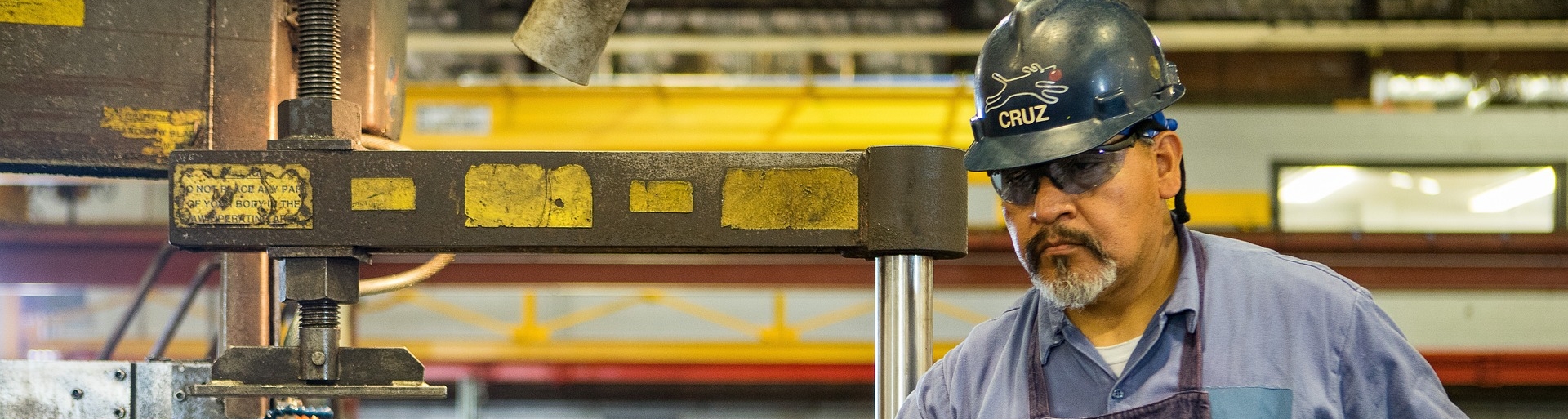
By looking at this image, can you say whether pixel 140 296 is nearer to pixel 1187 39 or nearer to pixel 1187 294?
pixel 1187 294

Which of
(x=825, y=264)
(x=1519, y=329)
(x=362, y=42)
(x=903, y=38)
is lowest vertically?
(x=1519, y=329)

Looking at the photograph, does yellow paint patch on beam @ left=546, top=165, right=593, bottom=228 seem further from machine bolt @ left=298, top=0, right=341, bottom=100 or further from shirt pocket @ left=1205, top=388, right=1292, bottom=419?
shirt pocket @ left=1205, top=388, right=1292, bottom=419

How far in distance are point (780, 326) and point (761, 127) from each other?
51.3 inches

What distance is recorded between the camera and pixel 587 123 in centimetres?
822

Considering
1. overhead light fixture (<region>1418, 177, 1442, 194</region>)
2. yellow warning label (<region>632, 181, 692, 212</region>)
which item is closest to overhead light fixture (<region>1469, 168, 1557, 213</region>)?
overhead light fixture (<region>1418, 177, 1442, 194</region>)

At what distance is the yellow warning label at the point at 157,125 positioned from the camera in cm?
182

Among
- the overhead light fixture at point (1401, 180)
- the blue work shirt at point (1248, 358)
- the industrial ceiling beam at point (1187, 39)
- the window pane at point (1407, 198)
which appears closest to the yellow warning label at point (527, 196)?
the blue work shirt at point (1248, 358)

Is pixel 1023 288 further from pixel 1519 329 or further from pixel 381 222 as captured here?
pixel 381 222

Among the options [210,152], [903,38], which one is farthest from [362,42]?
[903,38]

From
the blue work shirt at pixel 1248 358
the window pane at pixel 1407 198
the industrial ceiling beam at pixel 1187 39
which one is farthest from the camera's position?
the window pane at pixel 1407 198

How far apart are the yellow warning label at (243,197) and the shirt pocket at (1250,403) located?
1.18 meters

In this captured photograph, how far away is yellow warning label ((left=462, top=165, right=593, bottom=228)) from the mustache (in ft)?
1.94

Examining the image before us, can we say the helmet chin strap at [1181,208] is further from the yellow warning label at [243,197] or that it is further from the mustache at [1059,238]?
the yellow warning label at [243,197]

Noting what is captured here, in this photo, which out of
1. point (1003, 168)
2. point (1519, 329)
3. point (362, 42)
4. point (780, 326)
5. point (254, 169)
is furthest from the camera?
point (1519, 329)
